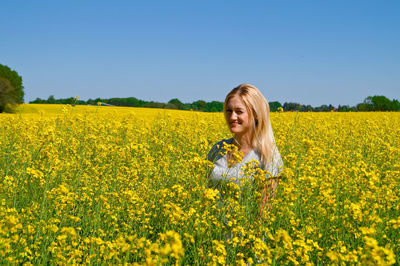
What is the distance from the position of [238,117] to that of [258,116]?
0.69ft

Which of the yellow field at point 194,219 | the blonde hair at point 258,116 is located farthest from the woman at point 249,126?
the yellow field at point 194,219

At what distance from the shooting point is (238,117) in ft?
11.1

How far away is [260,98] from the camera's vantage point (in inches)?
134

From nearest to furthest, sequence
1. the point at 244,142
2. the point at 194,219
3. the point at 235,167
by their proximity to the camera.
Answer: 1. the point at 194,219
2. the point at 235,167
3. the point at 244,142

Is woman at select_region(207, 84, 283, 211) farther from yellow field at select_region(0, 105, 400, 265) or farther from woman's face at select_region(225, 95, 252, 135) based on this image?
yellow field at select_region(0, 105, 400, 265)

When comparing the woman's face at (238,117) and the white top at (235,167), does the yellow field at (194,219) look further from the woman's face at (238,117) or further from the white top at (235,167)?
the woman's face at (238,117)

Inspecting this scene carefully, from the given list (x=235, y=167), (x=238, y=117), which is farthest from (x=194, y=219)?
(x=238, y=117)

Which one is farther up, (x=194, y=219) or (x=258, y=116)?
(x=258, y=116)

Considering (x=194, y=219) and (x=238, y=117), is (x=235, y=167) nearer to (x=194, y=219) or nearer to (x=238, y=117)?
(x=238, y=117)

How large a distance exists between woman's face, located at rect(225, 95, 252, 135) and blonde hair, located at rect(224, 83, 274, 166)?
4 centimetres

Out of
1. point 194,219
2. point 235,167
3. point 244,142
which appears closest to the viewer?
point 194,219

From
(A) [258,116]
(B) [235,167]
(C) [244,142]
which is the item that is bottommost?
(B) [235,167]

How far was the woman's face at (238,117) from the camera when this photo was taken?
11.0 feet

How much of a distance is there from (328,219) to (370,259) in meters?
→ 1.38
